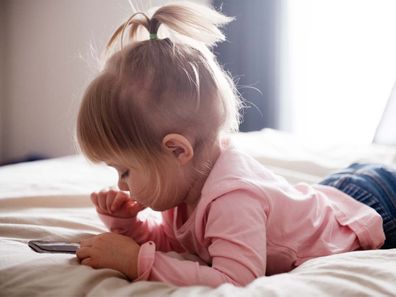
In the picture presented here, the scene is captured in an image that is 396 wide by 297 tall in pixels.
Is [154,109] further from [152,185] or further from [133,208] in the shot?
[133,208]

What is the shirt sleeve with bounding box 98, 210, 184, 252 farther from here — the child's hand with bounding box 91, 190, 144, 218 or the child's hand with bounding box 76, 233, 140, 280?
the child's hand with bounding box 76, 233, 140, 280

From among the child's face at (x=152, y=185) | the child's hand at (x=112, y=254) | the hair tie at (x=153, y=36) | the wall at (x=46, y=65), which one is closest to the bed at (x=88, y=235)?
the child's hand at (x=112, y=254)

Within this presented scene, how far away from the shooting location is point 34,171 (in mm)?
1333

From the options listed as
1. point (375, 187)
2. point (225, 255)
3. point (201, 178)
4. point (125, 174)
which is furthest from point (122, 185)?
point (375, 187)

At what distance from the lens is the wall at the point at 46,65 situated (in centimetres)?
304

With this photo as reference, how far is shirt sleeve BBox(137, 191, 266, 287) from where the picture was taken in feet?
2.25

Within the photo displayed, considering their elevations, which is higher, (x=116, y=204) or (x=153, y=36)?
(x=153, y=36)

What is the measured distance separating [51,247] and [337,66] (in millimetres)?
1972

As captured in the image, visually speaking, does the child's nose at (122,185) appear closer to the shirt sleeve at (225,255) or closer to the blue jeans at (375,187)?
the shirt sleeve at (225,255)

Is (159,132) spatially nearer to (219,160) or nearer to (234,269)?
(219,160)

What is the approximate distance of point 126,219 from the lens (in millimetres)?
952

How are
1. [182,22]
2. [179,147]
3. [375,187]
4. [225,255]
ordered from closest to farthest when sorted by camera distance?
[225,255] → [179,147] → [182,22] → [375,187]

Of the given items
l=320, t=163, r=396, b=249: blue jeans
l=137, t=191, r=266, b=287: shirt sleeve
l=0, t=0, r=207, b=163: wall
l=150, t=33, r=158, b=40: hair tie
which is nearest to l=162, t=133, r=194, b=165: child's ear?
l=137, t=191, r=266, b=287: shirt sleeve

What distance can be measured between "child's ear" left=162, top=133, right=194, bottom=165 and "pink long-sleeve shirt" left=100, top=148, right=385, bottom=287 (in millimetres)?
49
